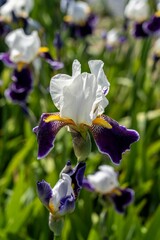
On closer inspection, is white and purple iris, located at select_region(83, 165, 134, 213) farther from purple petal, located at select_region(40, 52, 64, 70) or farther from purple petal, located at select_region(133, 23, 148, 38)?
purple petal, located at select_region(133, 23, 148, 38)

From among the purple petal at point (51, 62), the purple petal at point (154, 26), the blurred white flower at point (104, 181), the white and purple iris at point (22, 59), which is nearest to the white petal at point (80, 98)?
the blurred white flower at point (104, 181)

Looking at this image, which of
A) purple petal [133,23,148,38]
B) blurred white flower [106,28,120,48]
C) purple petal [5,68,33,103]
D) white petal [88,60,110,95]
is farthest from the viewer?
blurred white flower [106,28,120,48]

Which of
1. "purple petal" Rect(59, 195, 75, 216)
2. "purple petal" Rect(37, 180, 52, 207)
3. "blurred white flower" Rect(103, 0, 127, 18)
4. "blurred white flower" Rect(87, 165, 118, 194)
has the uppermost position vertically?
"purple petal" Rect(37, 180, 52, 207)

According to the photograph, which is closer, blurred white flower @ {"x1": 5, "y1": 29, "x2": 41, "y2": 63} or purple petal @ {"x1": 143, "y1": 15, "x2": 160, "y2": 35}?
blurred white flower @ {"x1": 5, "y1": 29, "x2": 41, "y2": 63}

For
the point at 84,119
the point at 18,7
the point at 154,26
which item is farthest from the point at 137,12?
the point at 84,119

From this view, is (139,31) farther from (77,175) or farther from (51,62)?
(77,175)

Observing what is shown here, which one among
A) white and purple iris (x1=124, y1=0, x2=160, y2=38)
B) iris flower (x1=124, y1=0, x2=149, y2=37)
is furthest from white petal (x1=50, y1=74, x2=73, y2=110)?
iris flower (x1=124, y1=0, x2=149, y2=37)
